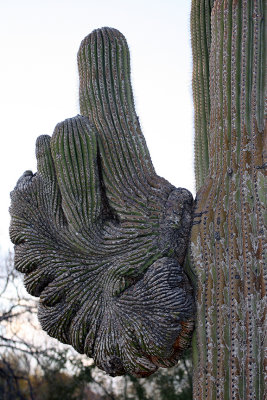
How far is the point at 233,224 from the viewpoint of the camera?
296 centimetres

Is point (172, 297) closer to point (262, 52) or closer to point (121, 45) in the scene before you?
point (262, 52)

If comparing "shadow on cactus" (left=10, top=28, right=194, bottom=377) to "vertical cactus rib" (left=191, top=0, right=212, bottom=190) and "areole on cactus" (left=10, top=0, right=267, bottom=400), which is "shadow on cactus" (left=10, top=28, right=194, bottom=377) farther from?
"vertical cactus rib" (left=191, top=0, right=212, bottom=190)

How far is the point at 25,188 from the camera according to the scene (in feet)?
11.7

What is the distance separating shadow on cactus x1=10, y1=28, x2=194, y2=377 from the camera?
9.81ft

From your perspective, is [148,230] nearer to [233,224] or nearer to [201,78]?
[233,224]

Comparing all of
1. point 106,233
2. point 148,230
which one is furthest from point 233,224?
point 106,233

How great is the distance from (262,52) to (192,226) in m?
1.01

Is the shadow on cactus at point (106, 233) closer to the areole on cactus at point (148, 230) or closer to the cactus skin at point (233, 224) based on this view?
the areole on cactus at point (148, 230)

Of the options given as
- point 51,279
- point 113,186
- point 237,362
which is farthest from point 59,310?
point 237,362

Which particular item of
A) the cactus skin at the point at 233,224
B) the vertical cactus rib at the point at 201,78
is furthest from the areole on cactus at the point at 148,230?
the vertical cactus rib at the point at 201,78

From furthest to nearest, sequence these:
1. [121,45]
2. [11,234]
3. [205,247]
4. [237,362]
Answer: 1. [121,45]
2. [11,234]
3. [205,247]
4. [237,362]

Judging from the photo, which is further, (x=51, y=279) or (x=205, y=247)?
(x=51, y=279)

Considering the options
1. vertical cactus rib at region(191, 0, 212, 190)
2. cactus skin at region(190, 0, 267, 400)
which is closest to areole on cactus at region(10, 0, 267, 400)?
cactus skin at region(190, 0, 267, 400)

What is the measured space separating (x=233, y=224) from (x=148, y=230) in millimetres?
477
